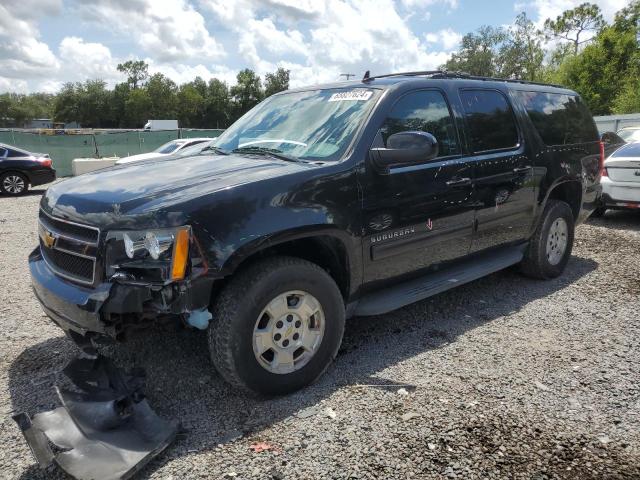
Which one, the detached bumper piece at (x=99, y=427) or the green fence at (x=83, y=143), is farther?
the green fence at (x=83, y=143)

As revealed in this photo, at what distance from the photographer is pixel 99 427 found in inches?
105

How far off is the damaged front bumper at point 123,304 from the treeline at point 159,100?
96.7 meters

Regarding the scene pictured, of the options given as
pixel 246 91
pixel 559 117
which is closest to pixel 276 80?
pixel 246 91

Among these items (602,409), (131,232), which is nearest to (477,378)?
(602,409)

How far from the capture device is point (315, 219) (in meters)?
3.13

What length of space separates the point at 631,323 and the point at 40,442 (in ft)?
14.5

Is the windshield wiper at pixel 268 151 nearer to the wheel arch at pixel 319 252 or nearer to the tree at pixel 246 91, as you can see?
the wheel arch at pixel 319 252

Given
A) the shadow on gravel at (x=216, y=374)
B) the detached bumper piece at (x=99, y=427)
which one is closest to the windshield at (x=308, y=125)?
the shadow on gravel at (x=216, y=374)

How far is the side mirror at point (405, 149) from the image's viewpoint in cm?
336

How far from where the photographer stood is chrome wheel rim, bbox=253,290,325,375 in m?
3.02

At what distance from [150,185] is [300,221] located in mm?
908

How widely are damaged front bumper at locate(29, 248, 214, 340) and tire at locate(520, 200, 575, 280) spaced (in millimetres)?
3754

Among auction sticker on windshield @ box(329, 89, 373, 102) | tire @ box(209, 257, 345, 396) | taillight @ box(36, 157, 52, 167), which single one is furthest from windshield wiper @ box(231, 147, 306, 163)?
taillight @ box(36, 157, 52, 167)

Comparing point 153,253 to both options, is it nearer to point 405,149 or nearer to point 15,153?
point 405,149
